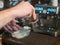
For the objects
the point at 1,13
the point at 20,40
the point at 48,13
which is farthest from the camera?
the point at 48,13

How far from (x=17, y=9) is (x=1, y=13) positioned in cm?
6

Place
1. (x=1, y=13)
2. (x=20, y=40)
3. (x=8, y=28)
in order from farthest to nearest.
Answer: (x=20, y=40) → (x=8, y=28) → (x=1, y=13)

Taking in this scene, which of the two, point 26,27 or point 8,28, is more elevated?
point 8,28

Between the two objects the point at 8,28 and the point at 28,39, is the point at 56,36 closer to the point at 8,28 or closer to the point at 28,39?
the point at 28,39

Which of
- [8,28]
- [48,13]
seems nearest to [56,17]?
[48,13]

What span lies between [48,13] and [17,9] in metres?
0.84

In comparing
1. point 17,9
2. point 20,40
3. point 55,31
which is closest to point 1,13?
point 17,9

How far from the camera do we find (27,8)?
0.52 metres

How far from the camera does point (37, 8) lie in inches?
53.7

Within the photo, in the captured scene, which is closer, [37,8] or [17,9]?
[17,9]

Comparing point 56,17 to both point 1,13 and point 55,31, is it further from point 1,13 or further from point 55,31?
point 1,13

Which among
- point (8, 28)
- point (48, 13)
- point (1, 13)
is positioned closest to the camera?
point (1, 13)

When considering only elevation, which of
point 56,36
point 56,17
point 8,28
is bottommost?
point 56,36

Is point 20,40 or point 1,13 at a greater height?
point 1,13
